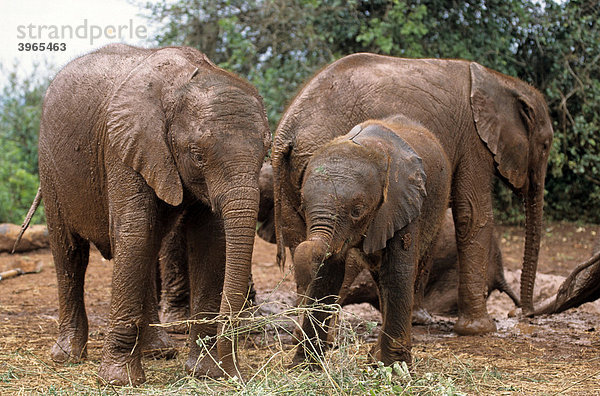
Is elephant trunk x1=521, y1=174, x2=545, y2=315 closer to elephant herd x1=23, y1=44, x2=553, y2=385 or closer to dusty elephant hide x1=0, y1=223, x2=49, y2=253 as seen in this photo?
elephant herd x1=23, y1=44, x2=553, y2=385

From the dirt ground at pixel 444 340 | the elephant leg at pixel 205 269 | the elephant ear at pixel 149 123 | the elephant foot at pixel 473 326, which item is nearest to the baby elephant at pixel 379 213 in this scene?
the dirt ground at pixel 444 340

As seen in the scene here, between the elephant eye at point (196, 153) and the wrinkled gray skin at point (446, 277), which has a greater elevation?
the elephant eye at point (196, 153)

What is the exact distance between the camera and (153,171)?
4980mm

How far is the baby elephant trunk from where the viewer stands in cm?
431

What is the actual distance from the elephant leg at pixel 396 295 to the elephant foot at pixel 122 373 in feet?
5.22

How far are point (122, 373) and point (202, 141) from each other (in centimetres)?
160

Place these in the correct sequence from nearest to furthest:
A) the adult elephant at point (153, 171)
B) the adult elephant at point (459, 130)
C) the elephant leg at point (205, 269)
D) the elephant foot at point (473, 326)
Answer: the adult elephant at point (153, 171)
the elephant leg at point (205, 269)
the adult elephant at point (459, 130)
the elephant foot at point (473, 326)

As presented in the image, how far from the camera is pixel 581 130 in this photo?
49.0ft

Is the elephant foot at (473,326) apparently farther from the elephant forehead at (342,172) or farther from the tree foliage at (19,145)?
the tree foliage at (19,145)

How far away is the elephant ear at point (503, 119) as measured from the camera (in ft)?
24.8

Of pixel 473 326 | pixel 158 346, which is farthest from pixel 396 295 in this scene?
pixel 473 326

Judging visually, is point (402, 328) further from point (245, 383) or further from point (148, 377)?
point (148, 377)

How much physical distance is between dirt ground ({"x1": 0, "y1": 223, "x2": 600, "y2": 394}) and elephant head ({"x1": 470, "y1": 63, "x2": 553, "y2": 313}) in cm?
84

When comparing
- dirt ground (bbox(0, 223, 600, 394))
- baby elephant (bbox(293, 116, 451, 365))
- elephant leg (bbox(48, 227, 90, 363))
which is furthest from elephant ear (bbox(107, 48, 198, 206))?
elephant leg (bbox(48, 227, 90, 363))
